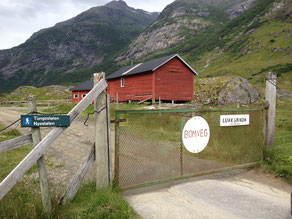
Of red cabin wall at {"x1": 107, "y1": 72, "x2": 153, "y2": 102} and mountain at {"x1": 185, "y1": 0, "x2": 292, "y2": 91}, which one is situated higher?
mountain at {"x1": 185, "y1": 0, "x2": 292, "y2": 91}

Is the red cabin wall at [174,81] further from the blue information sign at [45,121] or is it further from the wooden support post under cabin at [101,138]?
the blue information sign at [45,121]

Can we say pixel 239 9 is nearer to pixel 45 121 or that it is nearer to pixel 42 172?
pixel 45 121

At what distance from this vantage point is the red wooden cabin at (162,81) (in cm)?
2589

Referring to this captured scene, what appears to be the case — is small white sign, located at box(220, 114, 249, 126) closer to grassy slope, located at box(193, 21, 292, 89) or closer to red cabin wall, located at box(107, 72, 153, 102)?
red cabin wall, located at box(107, 72, 153, 102)

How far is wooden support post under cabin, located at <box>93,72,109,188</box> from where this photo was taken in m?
3.97

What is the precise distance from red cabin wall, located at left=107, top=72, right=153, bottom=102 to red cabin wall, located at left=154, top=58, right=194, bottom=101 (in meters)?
1.17

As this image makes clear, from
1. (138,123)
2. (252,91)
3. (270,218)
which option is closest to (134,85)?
(252,91)

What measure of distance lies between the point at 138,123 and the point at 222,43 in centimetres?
10069

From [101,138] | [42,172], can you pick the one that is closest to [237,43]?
[101,138]

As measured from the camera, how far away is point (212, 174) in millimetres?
5738

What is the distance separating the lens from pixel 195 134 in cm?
516

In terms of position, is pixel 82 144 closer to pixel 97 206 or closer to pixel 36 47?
pixel 97 206

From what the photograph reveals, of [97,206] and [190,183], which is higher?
[97,206]

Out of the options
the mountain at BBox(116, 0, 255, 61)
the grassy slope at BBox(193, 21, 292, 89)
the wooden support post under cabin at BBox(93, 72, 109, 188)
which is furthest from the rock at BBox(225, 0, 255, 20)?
the wooden support post under cabin at BBox(93, 72, 109, 188)
